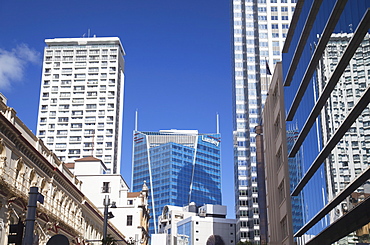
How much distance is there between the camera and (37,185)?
38500 mm

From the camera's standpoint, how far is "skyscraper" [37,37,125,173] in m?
148

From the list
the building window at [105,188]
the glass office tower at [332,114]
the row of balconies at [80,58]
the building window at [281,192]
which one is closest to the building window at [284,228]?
the building window at [281,192]

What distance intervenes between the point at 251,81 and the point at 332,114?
111437 millimetres

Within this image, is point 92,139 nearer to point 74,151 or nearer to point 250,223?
point 74,151

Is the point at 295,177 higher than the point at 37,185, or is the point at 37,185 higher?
the point at 295,177

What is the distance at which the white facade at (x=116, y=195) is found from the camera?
8412 cm

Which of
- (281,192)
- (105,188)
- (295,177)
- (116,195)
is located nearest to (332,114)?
(295,177)

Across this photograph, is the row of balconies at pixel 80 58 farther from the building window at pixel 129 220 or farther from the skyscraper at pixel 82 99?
the building window at pixel 129 220

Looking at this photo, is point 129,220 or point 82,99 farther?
point 82,99

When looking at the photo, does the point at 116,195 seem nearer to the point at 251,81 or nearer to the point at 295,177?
the point at 295,177

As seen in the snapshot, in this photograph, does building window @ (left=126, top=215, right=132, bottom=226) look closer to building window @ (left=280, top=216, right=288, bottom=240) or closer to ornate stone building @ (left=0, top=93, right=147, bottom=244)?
building window @ (left=280, top=216, right=288, bottom=240)

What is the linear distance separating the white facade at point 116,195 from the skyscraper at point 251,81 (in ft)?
189

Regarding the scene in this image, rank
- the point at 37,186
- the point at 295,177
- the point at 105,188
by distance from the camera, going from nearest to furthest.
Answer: the point at 37,186, the point at 295,177, the point at 105,188

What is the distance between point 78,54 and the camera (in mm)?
158000
